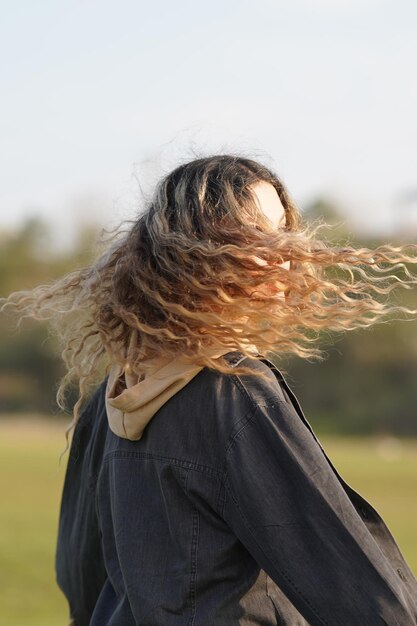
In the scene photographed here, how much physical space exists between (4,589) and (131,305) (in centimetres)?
837

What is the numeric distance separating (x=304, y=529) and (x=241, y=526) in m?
0.11

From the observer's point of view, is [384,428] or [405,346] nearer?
[384,428]

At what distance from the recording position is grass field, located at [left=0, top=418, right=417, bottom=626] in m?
9.42

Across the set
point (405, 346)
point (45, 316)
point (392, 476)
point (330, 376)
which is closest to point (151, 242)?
point (45, 316)

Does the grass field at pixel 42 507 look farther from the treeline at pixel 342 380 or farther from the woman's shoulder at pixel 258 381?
the treeline at pixel 342 380

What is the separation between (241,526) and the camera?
1.84 m

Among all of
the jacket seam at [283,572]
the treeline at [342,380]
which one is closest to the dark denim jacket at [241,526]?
the jacket seam at [283,572]

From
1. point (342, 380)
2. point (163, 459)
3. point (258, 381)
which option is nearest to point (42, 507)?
point (163, 459)

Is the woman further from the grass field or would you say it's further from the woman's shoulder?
the grass field

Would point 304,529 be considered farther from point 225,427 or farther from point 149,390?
point 149,390

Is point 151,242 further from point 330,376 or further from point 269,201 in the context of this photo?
point 330,376

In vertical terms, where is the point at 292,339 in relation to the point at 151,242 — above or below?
below

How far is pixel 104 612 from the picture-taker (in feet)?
7.12

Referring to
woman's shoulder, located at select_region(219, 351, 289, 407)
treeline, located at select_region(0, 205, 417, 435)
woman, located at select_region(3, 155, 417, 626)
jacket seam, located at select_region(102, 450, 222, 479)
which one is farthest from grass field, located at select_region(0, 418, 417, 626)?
treeline, located at select_region(0, 205, 417, 435)
